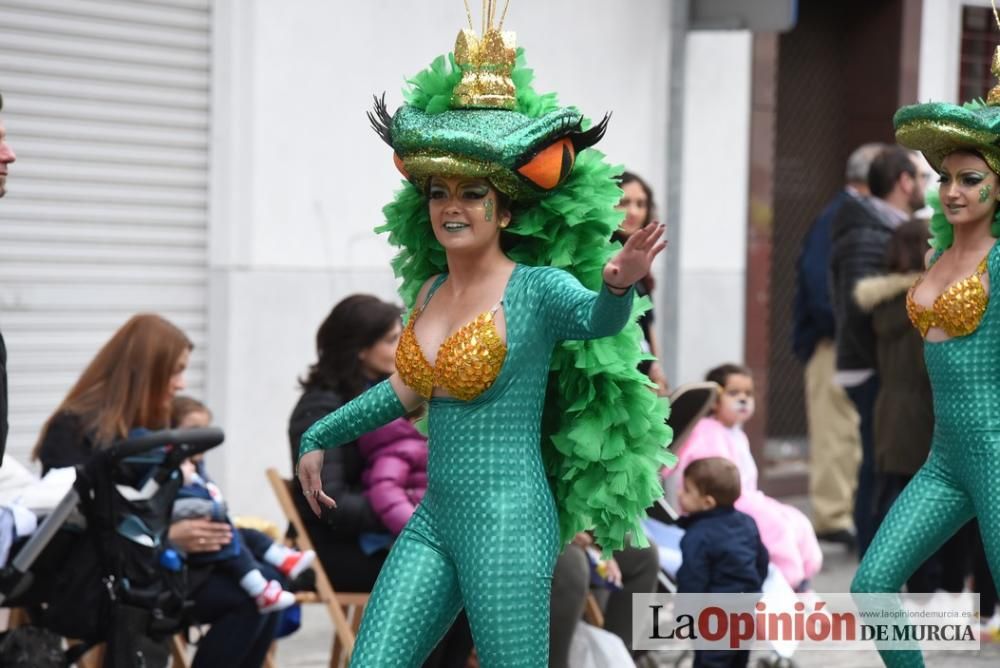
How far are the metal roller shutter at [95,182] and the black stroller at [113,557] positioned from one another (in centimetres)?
284

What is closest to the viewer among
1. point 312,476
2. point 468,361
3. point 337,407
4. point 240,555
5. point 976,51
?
point 468,361

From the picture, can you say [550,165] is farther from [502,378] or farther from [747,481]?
[747,481]

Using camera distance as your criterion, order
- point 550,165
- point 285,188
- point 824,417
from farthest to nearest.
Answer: point 824,417, point 285,188, point 550,165

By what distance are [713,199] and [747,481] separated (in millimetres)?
4501

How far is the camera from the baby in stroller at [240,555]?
6.31 meters

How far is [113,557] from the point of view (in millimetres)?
5859

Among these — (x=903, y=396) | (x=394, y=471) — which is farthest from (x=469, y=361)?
(x=903, y=396)

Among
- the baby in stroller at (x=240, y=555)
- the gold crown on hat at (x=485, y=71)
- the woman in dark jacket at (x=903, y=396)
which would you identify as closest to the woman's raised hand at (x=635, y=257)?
the gold crown on hat at (x=485, y=71)

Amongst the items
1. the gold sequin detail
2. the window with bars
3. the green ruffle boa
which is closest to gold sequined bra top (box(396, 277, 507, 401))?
the gold sequin detail

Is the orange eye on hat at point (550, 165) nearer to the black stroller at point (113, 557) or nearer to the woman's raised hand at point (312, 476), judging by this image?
the woman's raised hand at point (312, 476)

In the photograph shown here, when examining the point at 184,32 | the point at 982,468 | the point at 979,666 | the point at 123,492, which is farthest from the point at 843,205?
the point at 123,492

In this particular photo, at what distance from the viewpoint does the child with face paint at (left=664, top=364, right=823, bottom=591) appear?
7.25m

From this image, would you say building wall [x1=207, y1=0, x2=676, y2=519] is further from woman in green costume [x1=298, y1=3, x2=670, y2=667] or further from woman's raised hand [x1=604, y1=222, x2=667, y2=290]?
woman's raised hand [x1=604, y1=222, x2=667, y2=290]

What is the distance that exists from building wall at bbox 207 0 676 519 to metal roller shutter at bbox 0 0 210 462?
148 millimetres
